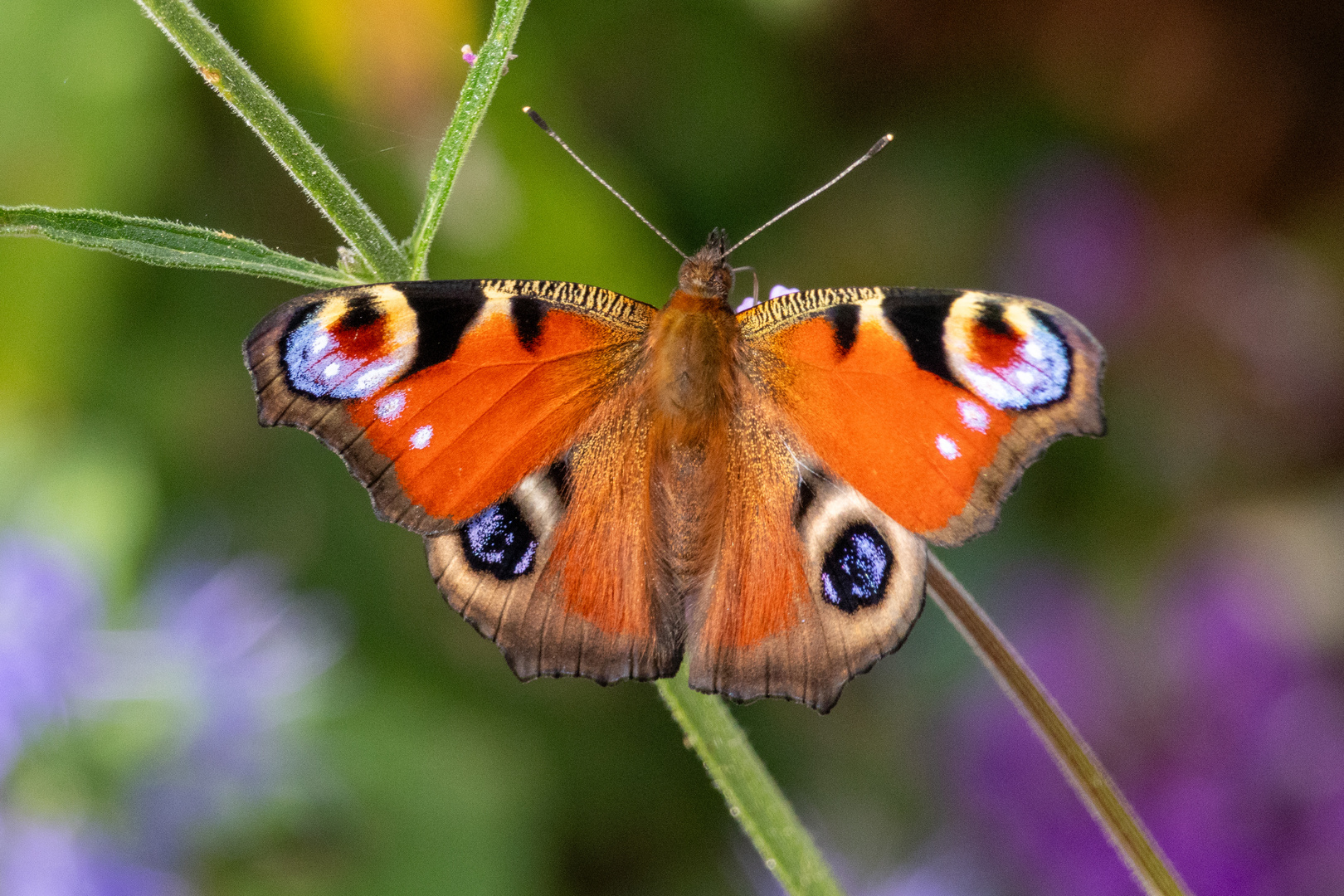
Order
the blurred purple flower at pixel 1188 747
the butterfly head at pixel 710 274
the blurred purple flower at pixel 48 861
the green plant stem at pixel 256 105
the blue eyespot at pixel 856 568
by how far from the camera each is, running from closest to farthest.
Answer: the green plant stem at pixel 256 105 → the blue eyespot at pixel 856 568 → the butterfly head at pixel 710 274 → the blurred purple flower at pixel 48 861 → the blurred purple flower at pixel 1188 747

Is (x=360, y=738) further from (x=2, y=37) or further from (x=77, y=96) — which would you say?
(x=2, y=37)

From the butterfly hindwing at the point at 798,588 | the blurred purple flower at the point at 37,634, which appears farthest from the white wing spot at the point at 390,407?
the blurred purple flower at the point at 37,634

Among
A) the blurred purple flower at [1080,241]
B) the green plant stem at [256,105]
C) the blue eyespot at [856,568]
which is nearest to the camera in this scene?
the green plant stem at [256,105]

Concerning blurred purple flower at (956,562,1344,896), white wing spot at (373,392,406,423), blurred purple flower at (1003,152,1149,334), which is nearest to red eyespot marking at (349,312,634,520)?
white wing spot at (373,392,406,423)

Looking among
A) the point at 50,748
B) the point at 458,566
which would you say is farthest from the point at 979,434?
the point at 50,748

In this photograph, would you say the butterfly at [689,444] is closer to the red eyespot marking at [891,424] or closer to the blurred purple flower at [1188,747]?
the red eyespot marking at [891,424]

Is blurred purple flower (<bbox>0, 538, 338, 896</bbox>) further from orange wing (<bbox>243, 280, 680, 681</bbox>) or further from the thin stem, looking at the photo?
the thin stem

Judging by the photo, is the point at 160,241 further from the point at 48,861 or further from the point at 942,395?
the point at 48,861
